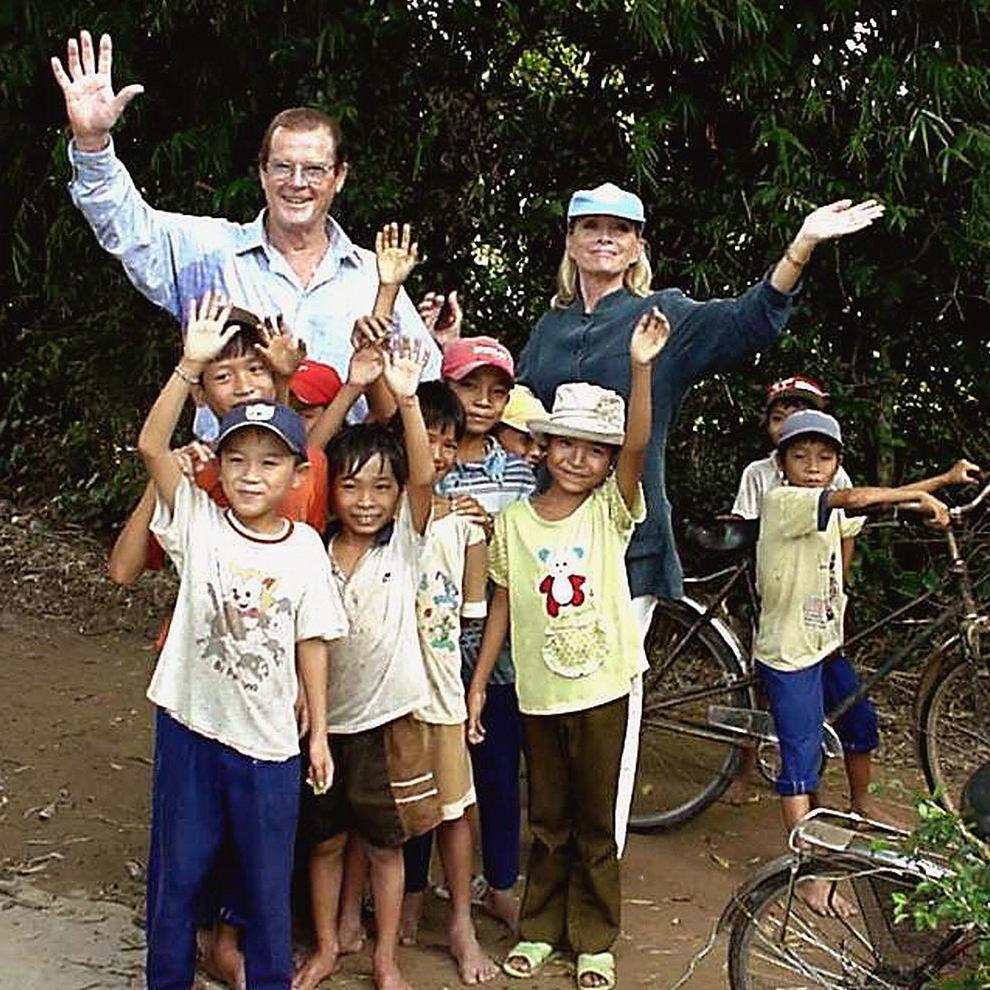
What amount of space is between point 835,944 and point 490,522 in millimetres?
1318

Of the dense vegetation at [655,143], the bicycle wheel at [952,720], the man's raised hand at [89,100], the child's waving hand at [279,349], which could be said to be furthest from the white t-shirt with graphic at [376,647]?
the dense vegetation at [655,143]

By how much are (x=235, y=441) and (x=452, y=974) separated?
5.11 feet

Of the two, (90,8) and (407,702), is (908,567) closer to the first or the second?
(407,702)

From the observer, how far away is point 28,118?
6.78 metres

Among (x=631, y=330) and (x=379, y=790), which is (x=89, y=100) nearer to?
(x=631, y=330)

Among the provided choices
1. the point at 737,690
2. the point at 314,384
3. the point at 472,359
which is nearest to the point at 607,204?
the point at 472,359

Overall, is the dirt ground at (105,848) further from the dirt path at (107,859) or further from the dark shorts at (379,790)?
the dark shorts at (379,790)

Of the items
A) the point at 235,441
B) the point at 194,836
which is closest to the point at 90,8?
the point at 235,441

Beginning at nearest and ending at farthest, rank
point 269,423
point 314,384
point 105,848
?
point 269,423, point 314,384, point 105,848

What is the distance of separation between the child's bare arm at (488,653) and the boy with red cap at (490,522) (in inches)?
3.9

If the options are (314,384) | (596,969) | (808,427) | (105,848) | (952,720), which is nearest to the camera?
(314,384)

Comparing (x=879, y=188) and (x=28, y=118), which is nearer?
(x=879, y=188)

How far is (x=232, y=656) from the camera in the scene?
3.37 m

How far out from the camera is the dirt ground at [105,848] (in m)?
4.04
